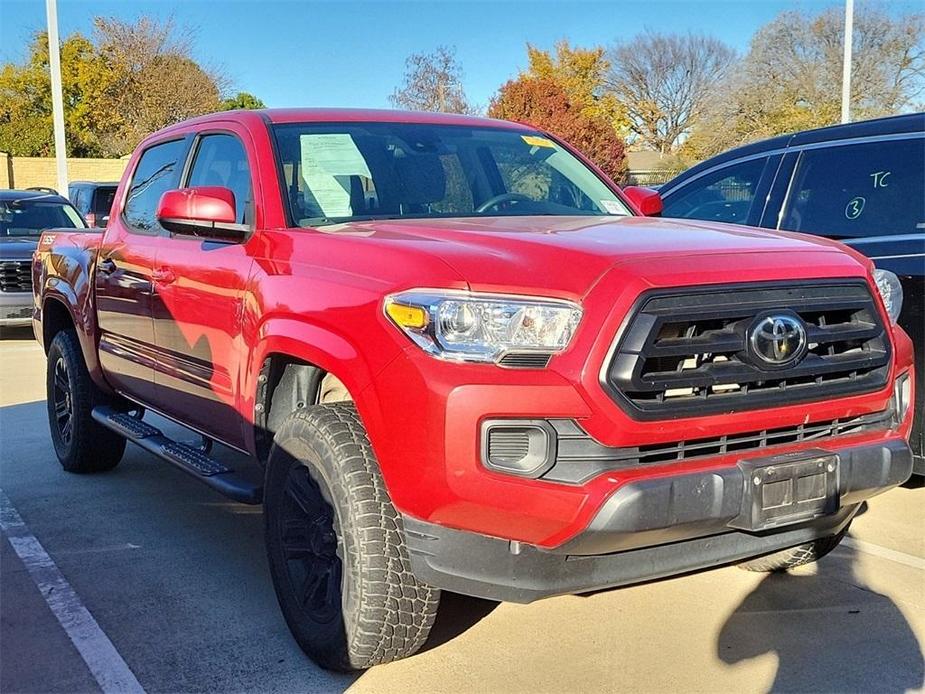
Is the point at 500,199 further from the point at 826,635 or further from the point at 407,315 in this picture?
the point at 826,635

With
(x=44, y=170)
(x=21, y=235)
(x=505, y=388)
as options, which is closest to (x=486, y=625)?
(x=505, y=388)

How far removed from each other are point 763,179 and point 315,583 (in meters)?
3.59

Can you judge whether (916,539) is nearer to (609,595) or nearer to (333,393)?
(609,595)

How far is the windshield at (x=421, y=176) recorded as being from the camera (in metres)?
3.92

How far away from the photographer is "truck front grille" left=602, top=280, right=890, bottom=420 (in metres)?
2.66

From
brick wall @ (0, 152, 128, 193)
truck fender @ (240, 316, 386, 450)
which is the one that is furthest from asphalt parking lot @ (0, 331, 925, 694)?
brick wall @ (0, 152, 128, 193)

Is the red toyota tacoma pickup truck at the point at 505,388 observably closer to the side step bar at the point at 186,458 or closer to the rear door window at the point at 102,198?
the side step bar at the point at 186,458

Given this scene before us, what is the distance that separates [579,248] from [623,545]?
89 centimetres

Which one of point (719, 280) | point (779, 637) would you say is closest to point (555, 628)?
point (779, 637)

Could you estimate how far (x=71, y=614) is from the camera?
3816 millimetres

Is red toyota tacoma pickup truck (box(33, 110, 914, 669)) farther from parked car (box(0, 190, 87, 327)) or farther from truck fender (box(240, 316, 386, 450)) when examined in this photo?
parked car (box(0, 190, 87, 327))

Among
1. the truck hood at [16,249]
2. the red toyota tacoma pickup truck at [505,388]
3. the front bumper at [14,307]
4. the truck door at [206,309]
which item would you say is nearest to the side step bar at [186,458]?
the red toyota tacoma pickup truck at [505,388]

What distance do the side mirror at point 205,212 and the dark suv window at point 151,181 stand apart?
95cm

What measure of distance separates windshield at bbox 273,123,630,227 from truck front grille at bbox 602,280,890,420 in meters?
1.42
